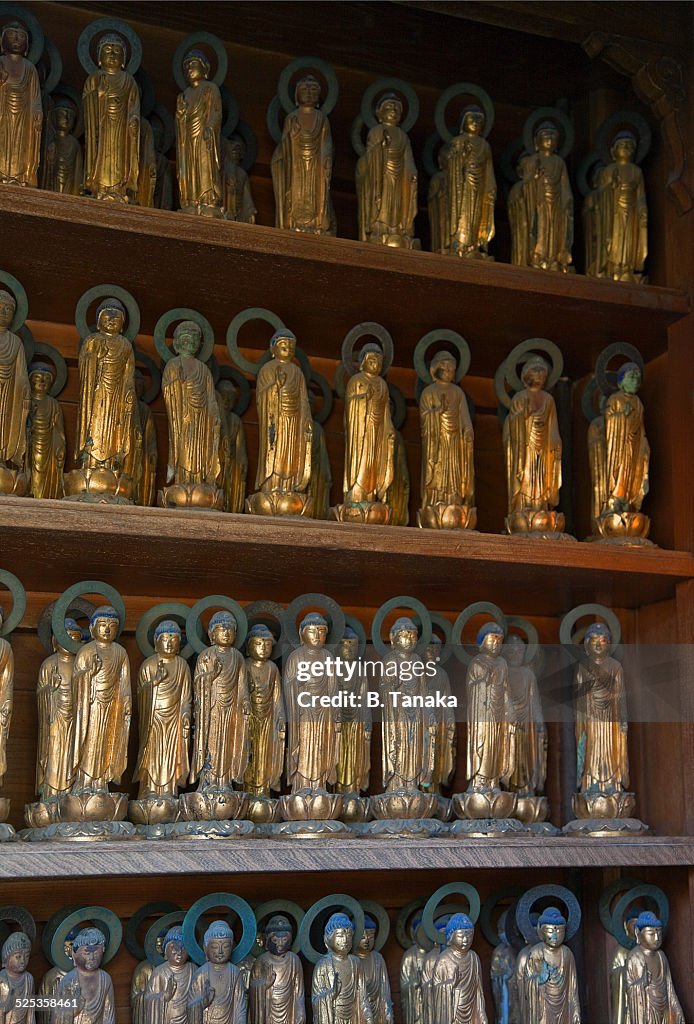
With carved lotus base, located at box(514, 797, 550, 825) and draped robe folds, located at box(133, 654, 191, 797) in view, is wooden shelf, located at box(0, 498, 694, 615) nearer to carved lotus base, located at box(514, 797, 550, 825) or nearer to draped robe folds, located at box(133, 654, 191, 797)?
draped robe folds, located at box(133, 654, 191, 797)

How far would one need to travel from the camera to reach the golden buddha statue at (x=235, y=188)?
218 cm

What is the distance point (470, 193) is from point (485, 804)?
3.24ft

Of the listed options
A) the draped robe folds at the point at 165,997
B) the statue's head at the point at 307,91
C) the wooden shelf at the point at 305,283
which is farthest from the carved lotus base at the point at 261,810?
the statue's head at the point at 307,91

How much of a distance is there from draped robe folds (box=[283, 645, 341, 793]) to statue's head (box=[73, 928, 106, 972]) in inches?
13.7

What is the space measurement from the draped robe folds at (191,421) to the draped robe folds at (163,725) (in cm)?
28

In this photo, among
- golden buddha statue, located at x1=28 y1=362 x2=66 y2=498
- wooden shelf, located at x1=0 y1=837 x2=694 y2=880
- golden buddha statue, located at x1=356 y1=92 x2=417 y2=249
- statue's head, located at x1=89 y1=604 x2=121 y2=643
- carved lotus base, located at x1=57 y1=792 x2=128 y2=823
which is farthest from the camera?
golden buddha statue, located at x1=356 y1=92 x2=417 y2=249

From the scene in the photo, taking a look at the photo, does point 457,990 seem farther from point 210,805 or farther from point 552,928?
point 210,805

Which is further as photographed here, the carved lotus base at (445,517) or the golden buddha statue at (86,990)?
the carved lotus base at (445,517)

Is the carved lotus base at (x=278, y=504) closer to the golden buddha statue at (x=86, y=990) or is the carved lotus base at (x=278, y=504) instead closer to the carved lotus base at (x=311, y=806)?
the carved lotus base at (x=311, y=806)

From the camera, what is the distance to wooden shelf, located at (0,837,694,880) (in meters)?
1.73

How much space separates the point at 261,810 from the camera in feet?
6.46

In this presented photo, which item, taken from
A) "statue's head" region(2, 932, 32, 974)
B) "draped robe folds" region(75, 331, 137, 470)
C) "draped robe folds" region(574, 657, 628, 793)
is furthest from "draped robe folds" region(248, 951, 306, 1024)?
"draped robe folds" region(75, 331, 137, 470)

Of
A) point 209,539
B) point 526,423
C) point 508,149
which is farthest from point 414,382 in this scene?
point 209,539

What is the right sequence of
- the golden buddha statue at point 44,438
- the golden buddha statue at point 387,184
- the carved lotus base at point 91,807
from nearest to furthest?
the carved lotus base at point 91,807 → the golden buddha statue at point 44,438 → the golden buddha statue at point 387,184
